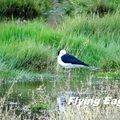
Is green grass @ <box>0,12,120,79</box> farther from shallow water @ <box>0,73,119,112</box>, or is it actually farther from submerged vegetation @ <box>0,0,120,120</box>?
shallow water @ <box>0,73,119,112</box>

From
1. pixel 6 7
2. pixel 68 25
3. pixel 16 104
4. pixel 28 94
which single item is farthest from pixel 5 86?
pixel 6 7

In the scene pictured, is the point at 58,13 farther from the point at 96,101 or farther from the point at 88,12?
the point at 96,101

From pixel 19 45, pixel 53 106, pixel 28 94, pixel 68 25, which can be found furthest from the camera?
pixel 68 25

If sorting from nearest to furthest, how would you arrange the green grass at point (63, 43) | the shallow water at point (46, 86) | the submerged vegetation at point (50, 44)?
1. the shallow water at point (46, 86)
2. the submerged vegetation at point (50, 44)
3. the green grass at point (63, 43)

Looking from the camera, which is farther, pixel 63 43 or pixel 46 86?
pixel 63 43

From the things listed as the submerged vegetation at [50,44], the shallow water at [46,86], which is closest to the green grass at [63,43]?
the submerged vegetation at [50,44]

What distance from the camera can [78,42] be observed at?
58.7 feet

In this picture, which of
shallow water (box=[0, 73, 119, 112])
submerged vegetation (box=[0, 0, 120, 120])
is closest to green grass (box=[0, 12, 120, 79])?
submerged vegetation (box=[0, 0, 120, 120])

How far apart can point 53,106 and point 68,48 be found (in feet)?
24.0

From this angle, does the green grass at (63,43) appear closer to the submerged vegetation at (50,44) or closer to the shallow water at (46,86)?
the submerged vegetation at (50,44)

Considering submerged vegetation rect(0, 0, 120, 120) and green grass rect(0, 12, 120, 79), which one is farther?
green grass rect(0, 12, 120, 79)

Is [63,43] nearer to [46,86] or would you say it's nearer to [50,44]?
[50,44]

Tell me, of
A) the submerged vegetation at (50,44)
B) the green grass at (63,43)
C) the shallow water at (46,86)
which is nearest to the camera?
the shallow water at (46,86)

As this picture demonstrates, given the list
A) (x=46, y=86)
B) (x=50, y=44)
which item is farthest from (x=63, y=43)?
(x=46, y=86)
